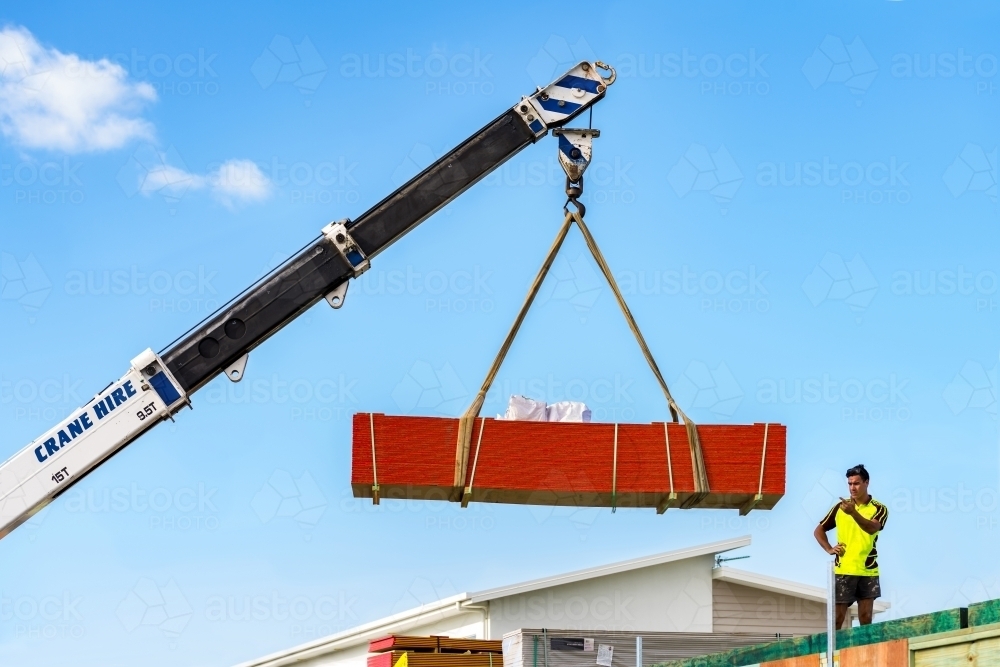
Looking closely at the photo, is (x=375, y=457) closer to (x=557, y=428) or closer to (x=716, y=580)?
(x=557, y=428)

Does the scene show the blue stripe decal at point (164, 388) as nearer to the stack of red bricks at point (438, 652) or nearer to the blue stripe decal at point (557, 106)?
the blue stripe decal at point (557, 106)

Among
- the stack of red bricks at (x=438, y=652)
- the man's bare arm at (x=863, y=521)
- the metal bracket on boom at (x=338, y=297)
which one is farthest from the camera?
the stack of red bricks at (x=438, y=652)

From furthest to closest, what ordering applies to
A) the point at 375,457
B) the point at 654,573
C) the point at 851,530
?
the point at 654,573 < the point at 375,457 < the point at 851,530

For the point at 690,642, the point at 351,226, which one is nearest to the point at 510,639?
the point at 690,642

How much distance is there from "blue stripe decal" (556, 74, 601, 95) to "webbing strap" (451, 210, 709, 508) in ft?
5.40

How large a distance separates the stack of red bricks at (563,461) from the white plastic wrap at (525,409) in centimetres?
22

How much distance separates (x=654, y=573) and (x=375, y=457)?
33.4 feet

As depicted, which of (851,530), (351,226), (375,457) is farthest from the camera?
(351,226)

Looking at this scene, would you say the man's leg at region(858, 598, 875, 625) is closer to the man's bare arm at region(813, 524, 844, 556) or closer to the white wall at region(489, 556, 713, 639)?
the man's bare arm at region(813, 524, 844, 556)

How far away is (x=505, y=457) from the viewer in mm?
11703

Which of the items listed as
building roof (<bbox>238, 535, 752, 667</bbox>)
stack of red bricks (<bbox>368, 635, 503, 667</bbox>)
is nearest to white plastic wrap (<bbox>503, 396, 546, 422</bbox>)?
stack of red bricks (<bbox>368, 635, 503, 667</bbox>)

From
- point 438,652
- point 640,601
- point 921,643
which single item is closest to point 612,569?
point 640,601

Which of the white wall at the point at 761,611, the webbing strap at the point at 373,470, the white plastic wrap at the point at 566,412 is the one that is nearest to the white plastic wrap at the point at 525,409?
the white plastic wrap at the point at 566,412

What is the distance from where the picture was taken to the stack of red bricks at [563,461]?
11.6 m
